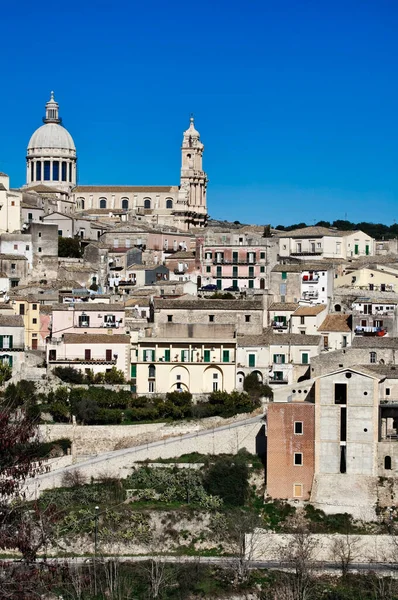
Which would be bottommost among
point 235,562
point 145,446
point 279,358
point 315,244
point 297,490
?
point 235,562

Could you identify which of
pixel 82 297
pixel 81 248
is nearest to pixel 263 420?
pixel 82 297

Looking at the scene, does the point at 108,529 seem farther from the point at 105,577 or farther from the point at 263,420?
the point at 263,420

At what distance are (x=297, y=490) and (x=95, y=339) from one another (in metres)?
11.1

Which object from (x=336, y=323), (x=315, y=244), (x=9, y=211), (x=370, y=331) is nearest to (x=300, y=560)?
(x=370, y=331)

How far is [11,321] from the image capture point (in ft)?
158

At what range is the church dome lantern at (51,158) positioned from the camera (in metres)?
88.3

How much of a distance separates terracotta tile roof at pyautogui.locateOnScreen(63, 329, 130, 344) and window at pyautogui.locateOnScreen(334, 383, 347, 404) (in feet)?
33.0

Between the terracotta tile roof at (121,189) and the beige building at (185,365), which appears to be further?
the terracotta tile roof at (121,189)

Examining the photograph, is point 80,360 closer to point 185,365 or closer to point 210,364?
point 185,365

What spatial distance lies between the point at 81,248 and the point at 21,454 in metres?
44.9

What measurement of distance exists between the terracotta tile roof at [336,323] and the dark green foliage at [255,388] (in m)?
4.83

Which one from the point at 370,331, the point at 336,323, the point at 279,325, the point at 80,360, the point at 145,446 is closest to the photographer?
the point at 145,446

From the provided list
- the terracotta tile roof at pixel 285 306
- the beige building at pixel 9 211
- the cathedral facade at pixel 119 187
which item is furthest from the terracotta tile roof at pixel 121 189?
the terracotta tile roof at pixel 285 306

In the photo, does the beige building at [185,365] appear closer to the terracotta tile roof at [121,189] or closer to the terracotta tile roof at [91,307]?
the terracotta tile roof at [91,307]
